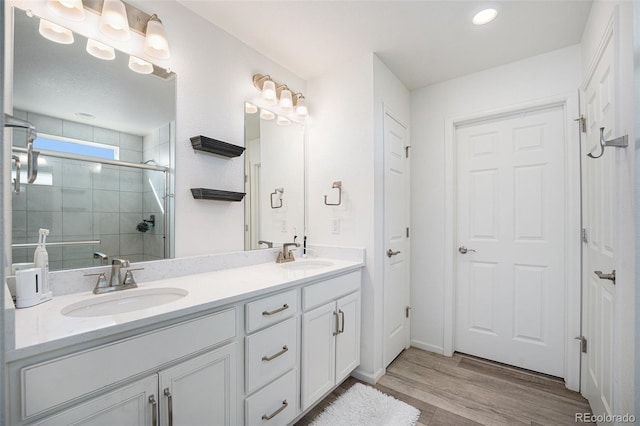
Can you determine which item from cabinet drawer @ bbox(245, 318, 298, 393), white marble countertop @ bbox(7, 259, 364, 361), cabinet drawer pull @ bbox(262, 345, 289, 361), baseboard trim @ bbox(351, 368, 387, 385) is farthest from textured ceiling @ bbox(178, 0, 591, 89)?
baseboard trim @ bbox(351, 368, 387, 385)

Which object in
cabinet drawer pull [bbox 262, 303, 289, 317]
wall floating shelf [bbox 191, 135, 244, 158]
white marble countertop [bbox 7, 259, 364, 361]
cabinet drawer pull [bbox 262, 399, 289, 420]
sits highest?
wall floating shelf [bbox 191, 135, 244, 158]

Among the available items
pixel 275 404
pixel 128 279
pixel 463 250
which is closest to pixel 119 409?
pixel 128 279

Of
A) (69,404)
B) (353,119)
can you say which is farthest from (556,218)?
(69,404)

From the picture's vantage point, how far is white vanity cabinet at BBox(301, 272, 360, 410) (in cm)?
163

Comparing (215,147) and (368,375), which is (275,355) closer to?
(368,375)

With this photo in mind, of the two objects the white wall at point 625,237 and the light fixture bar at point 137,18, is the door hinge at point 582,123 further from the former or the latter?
the light fixture bar at point 137,18

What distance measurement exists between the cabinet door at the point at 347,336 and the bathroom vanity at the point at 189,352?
15mm

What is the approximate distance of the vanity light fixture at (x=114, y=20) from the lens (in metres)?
1.33

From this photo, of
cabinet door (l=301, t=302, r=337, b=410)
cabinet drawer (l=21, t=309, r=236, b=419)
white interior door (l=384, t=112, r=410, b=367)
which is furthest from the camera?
white interior door (l=384, t=112, r=410, b=367)

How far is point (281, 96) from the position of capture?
2250 millimetres

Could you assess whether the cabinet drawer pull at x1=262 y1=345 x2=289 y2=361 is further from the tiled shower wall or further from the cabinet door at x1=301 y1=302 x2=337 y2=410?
the tiled shower wall

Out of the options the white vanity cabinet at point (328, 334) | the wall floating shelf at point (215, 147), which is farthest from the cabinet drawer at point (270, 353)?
the wall floating shelf at point (215, 147)

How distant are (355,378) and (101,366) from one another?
178 centimetres

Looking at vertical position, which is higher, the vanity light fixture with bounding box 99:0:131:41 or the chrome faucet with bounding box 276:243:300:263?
the vanity light fixture with bounding box 99:0:131:41
